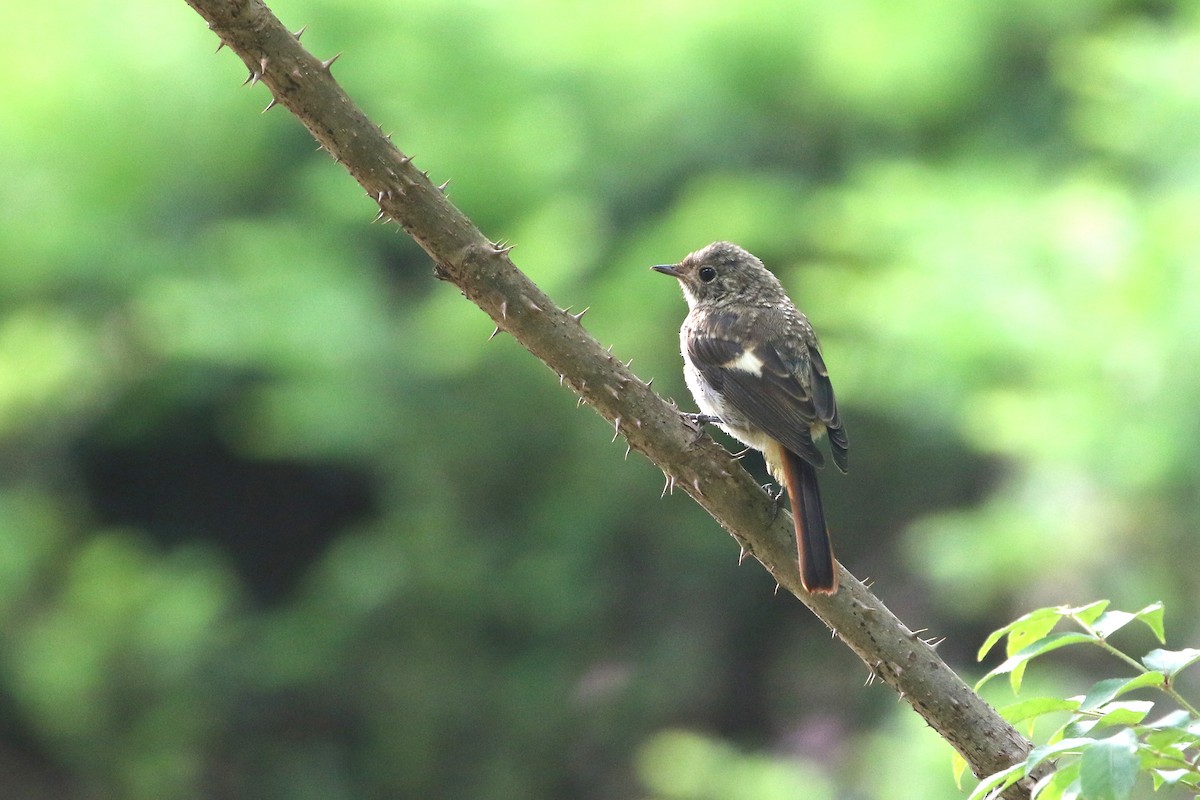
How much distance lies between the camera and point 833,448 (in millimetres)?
3076

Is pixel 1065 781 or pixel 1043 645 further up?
pixel 1043 645

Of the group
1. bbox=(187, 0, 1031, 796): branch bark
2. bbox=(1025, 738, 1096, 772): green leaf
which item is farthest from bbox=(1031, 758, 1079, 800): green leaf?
bbox=(187, 0, 1031, 796): branch bark

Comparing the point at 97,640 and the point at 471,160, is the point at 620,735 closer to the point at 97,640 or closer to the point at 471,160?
the point at 97,640

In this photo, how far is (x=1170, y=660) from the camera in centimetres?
136

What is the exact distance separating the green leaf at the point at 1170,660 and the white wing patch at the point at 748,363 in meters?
1.83

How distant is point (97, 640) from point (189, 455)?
1.42 metres

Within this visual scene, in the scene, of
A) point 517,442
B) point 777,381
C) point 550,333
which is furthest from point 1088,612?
point 517,442

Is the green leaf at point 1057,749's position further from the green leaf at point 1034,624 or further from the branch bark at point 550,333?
the branch bark at point 550,333

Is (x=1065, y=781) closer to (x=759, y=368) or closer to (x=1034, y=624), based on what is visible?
(x=1034, y=624)

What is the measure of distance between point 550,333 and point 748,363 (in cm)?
145

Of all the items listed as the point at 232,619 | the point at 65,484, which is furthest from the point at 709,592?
the point at 65,484

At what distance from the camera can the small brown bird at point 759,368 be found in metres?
2.91

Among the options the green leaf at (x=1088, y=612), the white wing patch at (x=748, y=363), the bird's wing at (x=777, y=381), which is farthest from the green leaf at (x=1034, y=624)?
the white wing patch at (x=748, y=363)

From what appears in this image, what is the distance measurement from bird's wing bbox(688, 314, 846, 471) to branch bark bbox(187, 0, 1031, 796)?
93 cm
